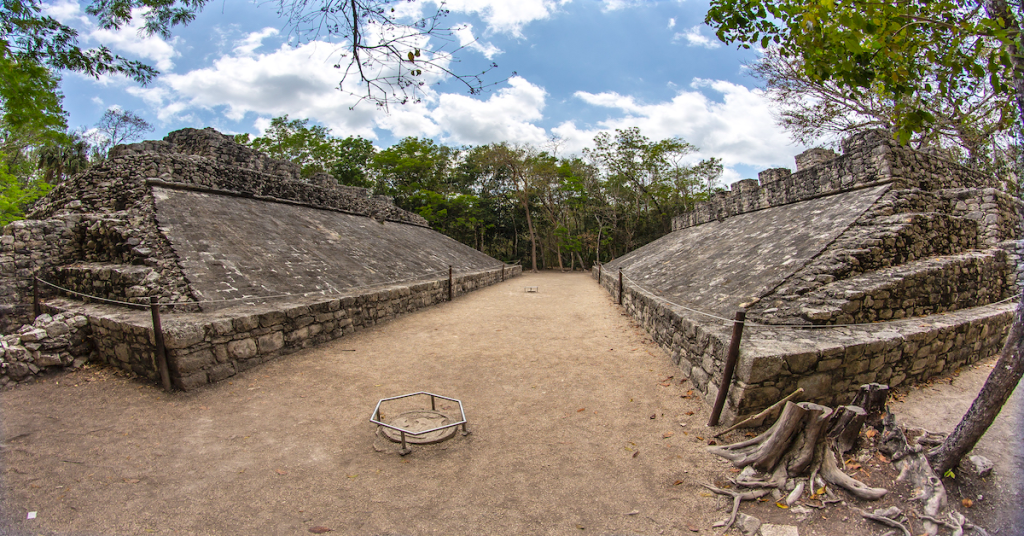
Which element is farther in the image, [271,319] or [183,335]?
[271,319]

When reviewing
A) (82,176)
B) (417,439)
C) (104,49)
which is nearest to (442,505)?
(417,439)

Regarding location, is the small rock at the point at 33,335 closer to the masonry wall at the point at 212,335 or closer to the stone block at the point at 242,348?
the masonry wall at the point at 212,335

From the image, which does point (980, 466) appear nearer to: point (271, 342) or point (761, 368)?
point (761, 368)

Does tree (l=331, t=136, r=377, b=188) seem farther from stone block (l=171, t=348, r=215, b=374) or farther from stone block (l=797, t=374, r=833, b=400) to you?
stone block (l=797, t=374, r=833, b=400)

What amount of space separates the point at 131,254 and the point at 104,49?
3.06 meters

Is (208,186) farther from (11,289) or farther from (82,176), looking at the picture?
(11,289)

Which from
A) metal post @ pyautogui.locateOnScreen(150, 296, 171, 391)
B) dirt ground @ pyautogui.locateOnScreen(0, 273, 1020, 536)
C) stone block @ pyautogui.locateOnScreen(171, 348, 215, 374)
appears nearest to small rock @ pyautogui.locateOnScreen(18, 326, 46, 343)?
dirt ground @ pyautogui.locateOnScreen(0, 273, 1020, 536)

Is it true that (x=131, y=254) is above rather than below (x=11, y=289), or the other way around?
above

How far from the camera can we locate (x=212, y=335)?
4.72 m

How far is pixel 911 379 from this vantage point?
13.7 ft

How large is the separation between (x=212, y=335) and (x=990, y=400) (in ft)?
23.2

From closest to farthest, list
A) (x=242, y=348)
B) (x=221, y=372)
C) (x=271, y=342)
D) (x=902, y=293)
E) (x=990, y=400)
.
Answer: (x=990, y=400)
(x=221, y=372)
(x=902, y=293)
(x=242, y=348)
(x=271, y=342)

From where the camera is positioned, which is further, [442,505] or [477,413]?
[477,413]

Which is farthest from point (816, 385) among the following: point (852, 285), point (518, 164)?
point (518, 164)
